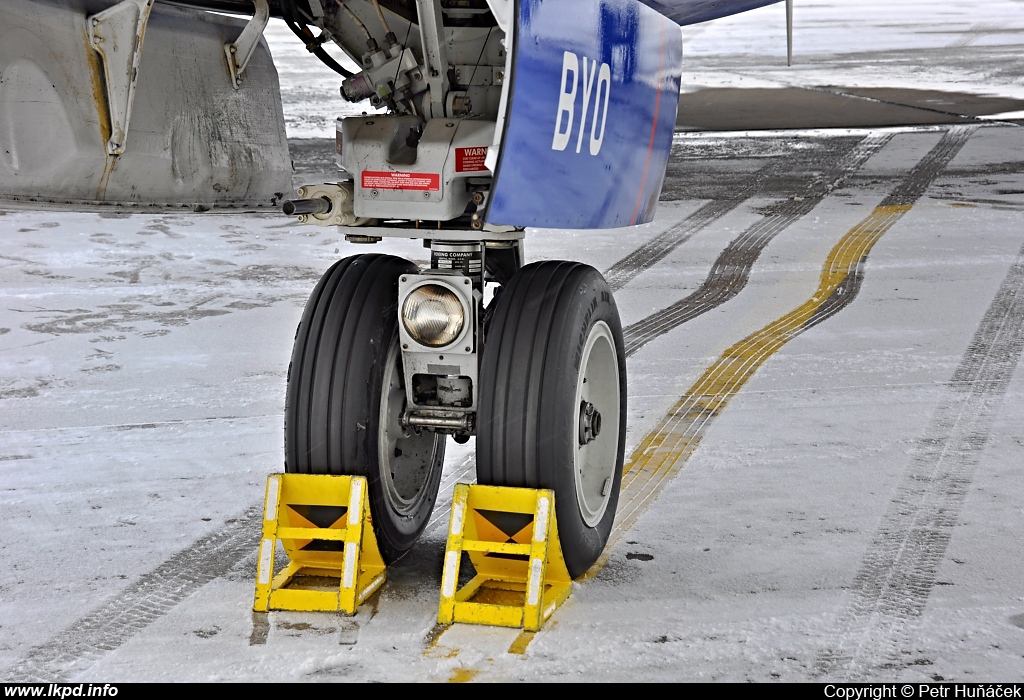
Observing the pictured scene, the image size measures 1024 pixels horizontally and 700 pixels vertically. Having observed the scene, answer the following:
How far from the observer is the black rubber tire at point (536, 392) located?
3.14 metres

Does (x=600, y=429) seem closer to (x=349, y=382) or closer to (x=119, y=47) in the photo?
(x=349, y=382)

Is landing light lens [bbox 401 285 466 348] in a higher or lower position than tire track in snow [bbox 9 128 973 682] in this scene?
higher

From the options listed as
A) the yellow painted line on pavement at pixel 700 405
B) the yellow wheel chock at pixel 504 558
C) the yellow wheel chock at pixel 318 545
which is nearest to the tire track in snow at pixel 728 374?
the yellow painted line on pavement at pixel 700 405

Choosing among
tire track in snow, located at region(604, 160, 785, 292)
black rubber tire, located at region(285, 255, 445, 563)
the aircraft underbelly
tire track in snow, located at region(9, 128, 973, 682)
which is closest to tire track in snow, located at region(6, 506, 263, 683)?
tire track in snow, located at region(9, 128, 973, 682)

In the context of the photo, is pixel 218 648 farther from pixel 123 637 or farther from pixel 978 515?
pixel 978 515

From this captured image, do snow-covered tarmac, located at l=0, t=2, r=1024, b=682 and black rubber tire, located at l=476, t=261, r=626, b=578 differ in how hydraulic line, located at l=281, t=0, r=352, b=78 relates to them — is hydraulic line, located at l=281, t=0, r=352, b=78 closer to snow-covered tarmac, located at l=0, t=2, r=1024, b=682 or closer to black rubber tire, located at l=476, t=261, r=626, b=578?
snow-covered tarmac, located at l=0, t=2, r=1024, b=682

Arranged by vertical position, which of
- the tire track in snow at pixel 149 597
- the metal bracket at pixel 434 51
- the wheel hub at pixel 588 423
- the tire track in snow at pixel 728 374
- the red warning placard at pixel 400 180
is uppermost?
the metal bracket at pixel 434 51

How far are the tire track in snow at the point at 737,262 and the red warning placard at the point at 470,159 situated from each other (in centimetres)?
271

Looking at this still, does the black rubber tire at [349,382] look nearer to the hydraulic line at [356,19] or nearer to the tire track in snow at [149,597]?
the tire track in snow at [149,597]

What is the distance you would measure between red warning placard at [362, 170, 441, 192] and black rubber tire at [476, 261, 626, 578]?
0.37 m

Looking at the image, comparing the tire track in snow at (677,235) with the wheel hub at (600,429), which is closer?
the wheel hub at (600,429)

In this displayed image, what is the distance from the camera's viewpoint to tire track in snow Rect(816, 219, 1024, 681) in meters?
2.88

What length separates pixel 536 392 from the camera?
3145mm

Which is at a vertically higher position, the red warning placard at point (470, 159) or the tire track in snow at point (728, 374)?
the red warning placard at point (470, 159)
